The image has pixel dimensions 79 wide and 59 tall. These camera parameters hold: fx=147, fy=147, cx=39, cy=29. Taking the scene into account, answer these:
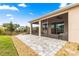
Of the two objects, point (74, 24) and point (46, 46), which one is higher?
point (74, 24)

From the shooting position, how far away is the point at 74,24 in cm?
947

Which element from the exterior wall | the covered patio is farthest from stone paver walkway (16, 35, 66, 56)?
the covered patio

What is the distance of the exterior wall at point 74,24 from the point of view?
915 centimetres

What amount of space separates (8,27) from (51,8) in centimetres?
379

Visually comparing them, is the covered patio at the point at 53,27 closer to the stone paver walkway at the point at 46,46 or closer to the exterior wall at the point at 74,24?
the stone paver walkway at the point at 46,46

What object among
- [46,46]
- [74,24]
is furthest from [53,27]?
[46,46]

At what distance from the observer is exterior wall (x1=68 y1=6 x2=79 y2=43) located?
360 inches

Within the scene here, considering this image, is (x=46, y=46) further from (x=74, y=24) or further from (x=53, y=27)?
(x=53, y=27)

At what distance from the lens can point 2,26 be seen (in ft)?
38.4

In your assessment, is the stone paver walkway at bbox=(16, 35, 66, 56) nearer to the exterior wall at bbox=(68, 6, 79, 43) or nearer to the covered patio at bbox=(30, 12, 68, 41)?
the exterior wall at bbox=(68, 6, 79, 43)

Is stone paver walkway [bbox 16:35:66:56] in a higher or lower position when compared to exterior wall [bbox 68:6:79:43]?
lower

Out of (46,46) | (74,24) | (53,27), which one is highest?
(74,24)

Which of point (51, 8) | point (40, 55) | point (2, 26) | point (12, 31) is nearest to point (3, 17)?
point (2, 26)

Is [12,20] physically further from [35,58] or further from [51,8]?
[35,58]
